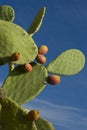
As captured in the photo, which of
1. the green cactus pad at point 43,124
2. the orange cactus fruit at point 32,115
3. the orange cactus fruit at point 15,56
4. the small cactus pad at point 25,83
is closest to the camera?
the orange cactus fruit at point 32,115

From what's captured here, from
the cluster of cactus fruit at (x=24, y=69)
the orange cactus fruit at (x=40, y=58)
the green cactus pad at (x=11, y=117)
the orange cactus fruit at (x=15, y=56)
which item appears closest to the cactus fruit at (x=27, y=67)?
the cluster of cactus fruit at (x=24, y=69)

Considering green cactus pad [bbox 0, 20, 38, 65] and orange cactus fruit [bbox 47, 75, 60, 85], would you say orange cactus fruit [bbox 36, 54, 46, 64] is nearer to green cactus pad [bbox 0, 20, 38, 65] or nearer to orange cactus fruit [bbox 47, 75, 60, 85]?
orange cactus fruit [bbox 47, 75, 60, 85]

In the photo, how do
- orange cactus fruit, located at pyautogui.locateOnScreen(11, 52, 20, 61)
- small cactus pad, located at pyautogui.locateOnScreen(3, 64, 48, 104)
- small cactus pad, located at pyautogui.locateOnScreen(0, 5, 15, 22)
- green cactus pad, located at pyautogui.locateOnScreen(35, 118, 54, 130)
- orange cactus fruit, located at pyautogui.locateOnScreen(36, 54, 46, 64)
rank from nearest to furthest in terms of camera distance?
orange cactus fruit, located at pyautogui.locateOnScreen(11, 52, 20, 61)
green cactus pad, located at pyautogui.locateOnScreen(35, 118, 54, 130)
small cactus pad, located at pyautogui.locateOnScreen(3, 64, 48, 104)
orange cactus fruit, located at pyautogui.locateOnScreen(36, 54, 46, 64)
small cactus pad, located at pyautogui.locateOnScreen(0, 5, 15, 22)

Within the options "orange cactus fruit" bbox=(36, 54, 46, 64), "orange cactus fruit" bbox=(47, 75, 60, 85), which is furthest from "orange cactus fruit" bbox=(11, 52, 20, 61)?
"orange cactus fruit" bbox=(47, 75, 60, 85)

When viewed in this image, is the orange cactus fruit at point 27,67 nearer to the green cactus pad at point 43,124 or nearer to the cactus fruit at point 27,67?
the cactus fruit at point 27,67

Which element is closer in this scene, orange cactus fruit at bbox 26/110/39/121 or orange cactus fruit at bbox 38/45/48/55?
orange cactus fruit at bbox 26/110/39/121
